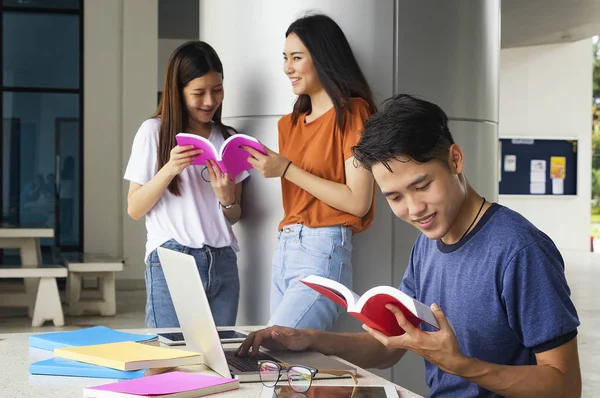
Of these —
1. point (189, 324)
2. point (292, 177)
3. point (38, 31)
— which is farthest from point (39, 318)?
point (189, 324)

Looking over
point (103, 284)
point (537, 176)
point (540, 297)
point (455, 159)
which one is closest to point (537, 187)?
point (537, 176)

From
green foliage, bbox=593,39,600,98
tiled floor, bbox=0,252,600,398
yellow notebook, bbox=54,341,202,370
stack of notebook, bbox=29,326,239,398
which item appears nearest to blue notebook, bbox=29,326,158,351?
stack of notebook, bbox=29,326,239,398

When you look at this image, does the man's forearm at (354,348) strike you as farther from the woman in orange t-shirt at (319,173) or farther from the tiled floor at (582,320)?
the tiled floor at (582,320)

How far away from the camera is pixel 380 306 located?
146 cm

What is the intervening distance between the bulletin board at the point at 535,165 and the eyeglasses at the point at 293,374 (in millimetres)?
11902

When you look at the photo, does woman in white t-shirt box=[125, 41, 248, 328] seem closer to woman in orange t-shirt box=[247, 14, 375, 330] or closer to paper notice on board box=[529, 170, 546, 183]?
woman in orange t-shirt box=[247, 14, 375, 330]

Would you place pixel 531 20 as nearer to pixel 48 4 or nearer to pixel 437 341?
pixel 48 4

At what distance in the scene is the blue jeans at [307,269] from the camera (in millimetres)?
2490

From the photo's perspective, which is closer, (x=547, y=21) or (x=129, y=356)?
(x=129, y=356)

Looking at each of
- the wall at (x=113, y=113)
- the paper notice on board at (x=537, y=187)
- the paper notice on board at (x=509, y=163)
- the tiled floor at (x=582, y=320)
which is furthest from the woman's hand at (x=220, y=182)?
the paper notice on board at (x=537, y=187)

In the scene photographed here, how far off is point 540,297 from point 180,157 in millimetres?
1494

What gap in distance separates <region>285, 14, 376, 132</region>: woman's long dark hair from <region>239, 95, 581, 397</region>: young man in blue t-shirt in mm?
1024

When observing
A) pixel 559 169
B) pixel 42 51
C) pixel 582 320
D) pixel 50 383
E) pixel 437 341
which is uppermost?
pixel 42 51

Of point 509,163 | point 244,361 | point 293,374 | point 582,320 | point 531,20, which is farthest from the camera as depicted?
point 509,163
